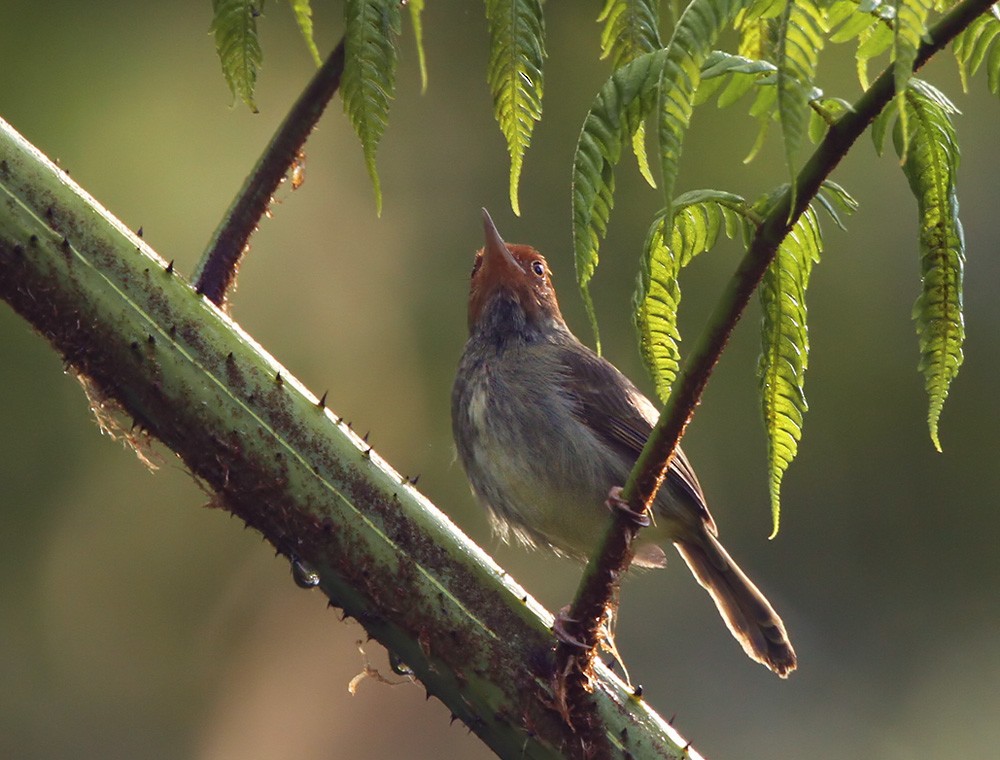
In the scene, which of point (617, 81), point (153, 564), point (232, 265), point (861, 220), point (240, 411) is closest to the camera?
point (617, 81)

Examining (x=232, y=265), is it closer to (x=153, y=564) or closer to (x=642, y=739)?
(x=642, y=739)

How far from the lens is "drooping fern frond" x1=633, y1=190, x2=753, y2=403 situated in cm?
171

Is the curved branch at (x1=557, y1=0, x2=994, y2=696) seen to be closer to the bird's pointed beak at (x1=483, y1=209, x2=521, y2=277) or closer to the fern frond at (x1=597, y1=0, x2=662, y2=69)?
the fern frond at (x1=597, y1=0, x2=662, y2=69)

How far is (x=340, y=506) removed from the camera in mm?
1731

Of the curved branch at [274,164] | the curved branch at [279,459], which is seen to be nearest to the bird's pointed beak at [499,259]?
the curved branch at [274,164]

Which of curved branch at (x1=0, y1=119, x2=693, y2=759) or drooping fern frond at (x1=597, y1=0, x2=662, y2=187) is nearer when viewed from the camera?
curved branch at (x1=0, y1=119, x2=693, y2=759)

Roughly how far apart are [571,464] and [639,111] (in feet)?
8.14

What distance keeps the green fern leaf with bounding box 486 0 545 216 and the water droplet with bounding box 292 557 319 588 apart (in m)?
0.55

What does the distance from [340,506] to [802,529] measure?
4963 mm

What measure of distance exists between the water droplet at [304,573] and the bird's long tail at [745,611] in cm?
249

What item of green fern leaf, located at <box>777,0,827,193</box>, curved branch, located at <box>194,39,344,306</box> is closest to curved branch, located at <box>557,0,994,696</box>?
green fern leaf, located at <box>777,0,827,193</box>

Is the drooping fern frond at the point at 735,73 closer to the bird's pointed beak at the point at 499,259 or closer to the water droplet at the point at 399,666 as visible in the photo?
the water droplet at the point at 399,666

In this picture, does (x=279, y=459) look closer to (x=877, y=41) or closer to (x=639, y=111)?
(x=639, y=111)

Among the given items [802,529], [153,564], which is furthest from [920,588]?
[153,564]
